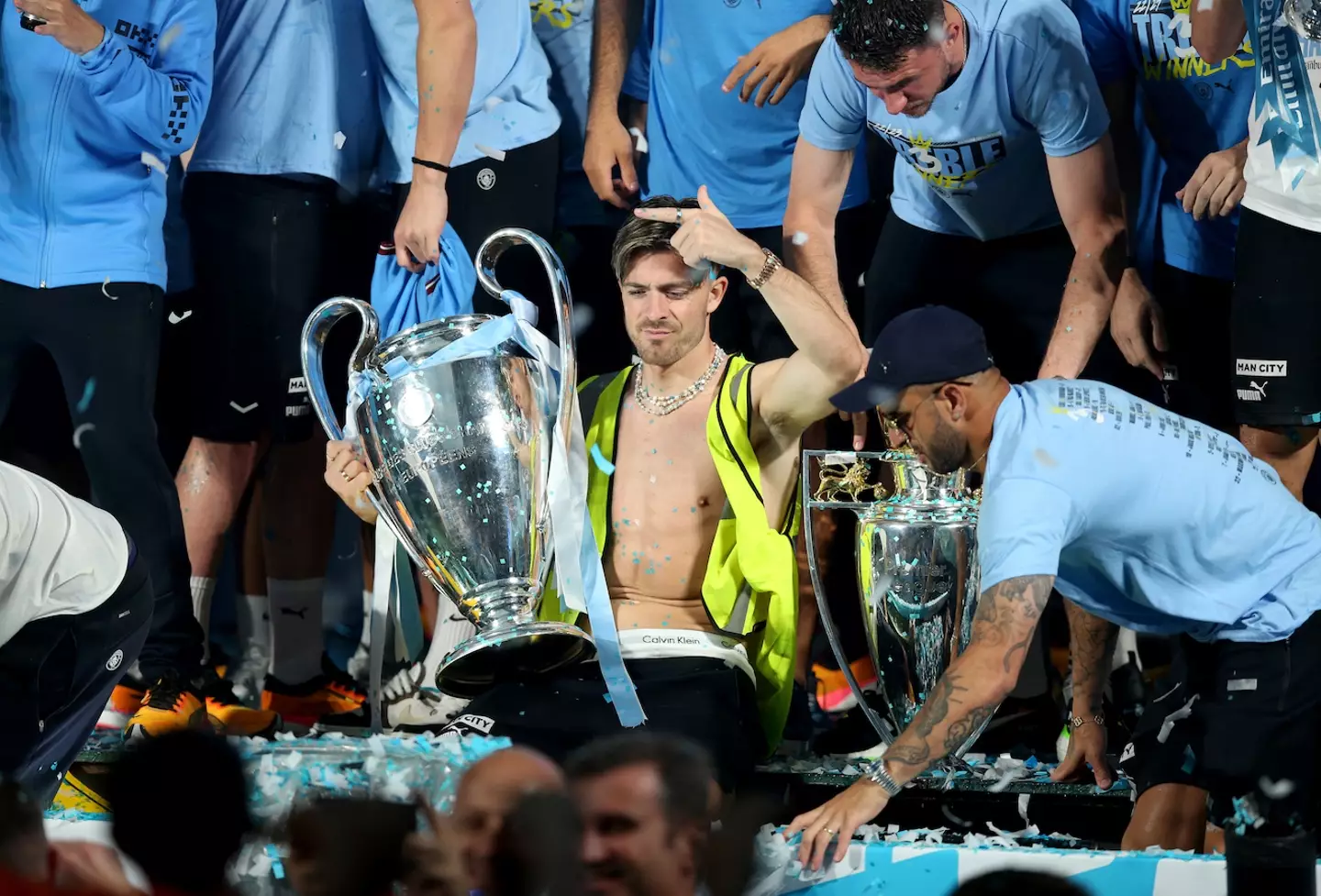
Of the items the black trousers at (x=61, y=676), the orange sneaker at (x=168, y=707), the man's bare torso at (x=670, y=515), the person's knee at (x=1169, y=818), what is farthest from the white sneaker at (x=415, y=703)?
the person's knee at (x=1169, y=818)

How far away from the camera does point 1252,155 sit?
2.80 meters

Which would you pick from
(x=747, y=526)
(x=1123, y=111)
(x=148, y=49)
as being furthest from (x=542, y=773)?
(x=148, y=49)

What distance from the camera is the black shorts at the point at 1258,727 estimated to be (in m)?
2.22

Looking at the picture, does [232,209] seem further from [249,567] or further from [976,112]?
[976,112]

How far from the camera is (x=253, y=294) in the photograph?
333 centimetres

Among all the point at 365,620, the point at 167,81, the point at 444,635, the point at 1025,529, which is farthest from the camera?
the point at 365,620

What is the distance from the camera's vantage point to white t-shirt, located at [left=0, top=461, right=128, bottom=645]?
216cm

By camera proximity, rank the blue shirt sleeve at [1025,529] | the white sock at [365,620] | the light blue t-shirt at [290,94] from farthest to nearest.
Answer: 1. the white sock at [365,620]
2. the light blue t-shirt at [290,94]
3. the blue shirt sleeve at [1025,529]

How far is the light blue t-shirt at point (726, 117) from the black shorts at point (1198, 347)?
2.11 feet

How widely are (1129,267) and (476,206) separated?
1.34m

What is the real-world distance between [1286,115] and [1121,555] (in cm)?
100

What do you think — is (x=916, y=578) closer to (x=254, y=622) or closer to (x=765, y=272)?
(x=765, y=272)

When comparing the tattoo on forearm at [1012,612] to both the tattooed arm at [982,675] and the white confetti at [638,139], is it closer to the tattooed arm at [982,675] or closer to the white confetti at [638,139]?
the tattooed arm at [982,675]

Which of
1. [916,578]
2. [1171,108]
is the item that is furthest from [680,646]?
[1171,108]
